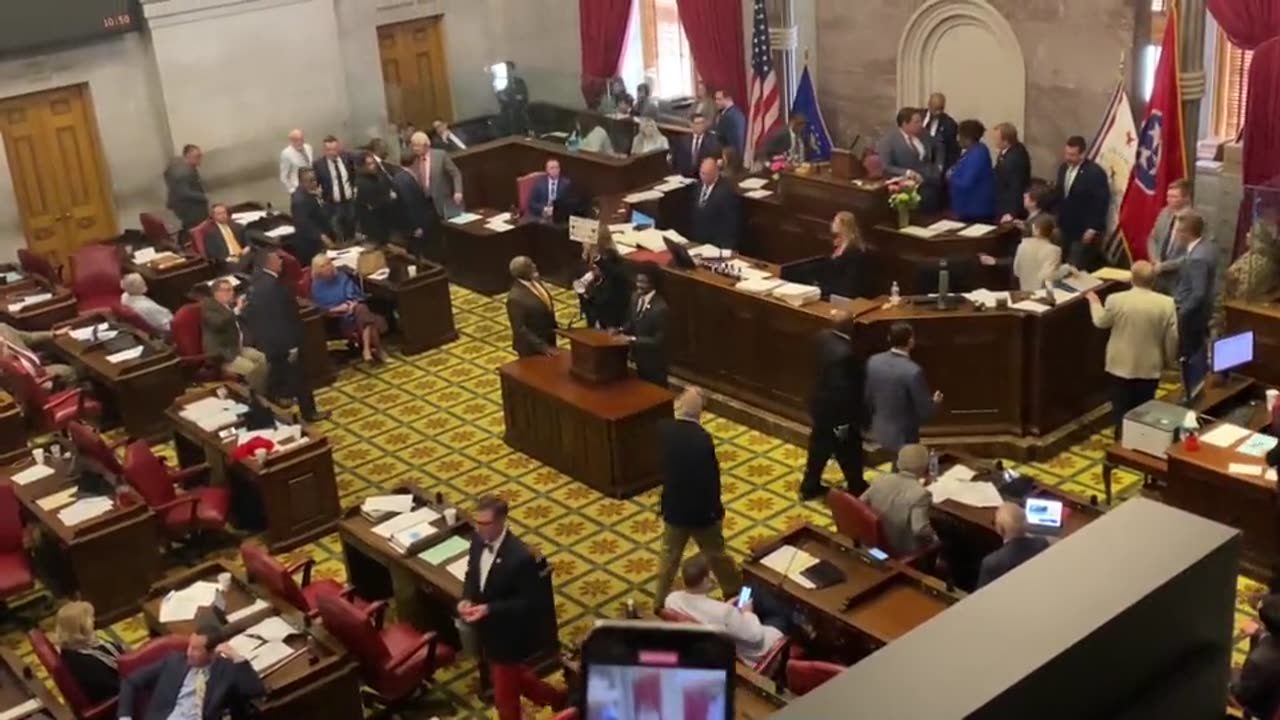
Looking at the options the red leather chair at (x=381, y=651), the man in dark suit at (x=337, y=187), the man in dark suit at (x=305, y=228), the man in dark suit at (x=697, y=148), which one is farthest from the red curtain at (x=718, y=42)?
the red leather chair at (x=381, y=651)

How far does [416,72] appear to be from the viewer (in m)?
18.5

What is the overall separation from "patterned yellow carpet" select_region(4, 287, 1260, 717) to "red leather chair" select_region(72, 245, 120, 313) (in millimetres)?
2503

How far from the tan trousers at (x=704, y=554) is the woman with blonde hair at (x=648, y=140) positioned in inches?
318

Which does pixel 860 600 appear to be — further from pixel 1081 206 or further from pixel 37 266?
pixel 37 266

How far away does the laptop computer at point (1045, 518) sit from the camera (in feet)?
23.7

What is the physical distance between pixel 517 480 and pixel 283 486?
5.38 ft

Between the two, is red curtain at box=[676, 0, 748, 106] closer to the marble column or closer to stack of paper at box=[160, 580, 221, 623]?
the marble column

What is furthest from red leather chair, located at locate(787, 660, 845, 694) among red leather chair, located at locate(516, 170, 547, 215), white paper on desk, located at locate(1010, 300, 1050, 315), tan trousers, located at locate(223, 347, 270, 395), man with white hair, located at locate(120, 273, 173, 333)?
red leather chair, located at locate(516, 170, 547, 215)

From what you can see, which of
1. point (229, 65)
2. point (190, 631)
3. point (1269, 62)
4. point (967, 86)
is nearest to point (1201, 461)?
point (1269, 62)

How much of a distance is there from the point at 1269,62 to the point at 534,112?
969 centimetres

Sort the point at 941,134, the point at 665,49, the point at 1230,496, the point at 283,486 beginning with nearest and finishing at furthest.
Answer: the point at 1230,496
the point at 283,486
the point at 941,134
the point at 665,49

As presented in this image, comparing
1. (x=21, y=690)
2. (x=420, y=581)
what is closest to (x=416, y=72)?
(x=420, y=581)

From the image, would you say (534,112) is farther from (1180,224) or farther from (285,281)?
(1180,224)

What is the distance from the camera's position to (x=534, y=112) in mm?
18672
